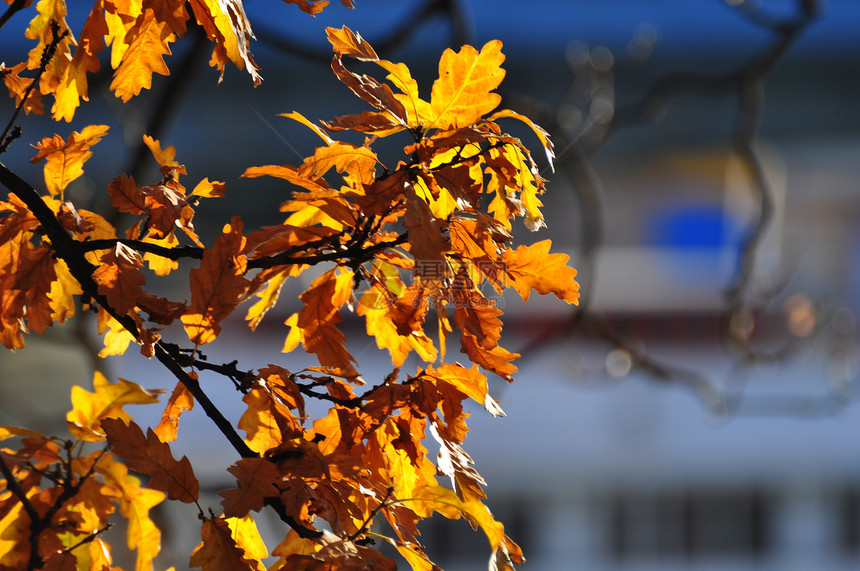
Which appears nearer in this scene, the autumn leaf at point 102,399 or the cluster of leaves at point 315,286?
the cluster of leaves at point 315,286

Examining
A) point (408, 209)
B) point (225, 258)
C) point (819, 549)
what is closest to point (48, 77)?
point (225, 258)

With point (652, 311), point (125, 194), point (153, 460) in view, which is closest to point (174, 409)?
point (153, 460)

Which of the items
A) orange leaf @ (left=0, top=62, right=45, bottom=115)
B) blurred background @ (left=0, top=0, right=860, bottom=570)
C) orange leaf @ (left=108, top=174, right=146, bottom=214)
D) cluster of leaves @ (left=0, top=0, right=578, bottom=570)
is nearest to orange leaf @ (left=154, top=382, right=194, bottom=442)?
cluster of leaves @ (left=0, top=0, right=578, bottom=570)

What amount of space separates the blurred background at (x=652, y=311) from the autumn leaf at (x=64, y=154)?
154cm

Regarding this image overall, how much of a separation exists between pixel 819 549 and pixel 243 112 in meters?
6.95

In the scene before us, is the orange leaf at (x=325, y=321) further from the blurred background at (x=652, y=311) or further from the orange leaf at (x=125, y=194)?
the blurred background at (x=652, y=311)

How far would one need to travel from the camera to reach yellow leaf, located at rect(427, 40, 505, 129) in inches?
20.4

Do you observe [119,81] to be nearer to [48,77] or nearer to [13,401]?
[48,77]

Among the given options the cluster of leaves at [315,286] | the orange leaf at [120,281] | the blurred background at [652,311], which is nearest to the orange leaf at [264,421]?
the cluster of leaves at [315,286]

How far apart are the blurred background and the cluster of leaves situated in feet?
4.96

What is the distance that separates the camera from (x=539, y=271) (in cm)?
53

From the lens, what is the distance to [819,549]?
20.8 ft

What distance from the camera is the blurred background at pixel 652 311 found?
5258 mm

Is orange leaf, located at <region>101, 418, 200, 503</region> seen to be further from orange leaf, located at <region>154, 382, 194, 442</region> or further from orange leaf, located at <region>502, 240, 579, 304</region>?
orange leaf, located at <region>502, 240, 579, 304</region>
